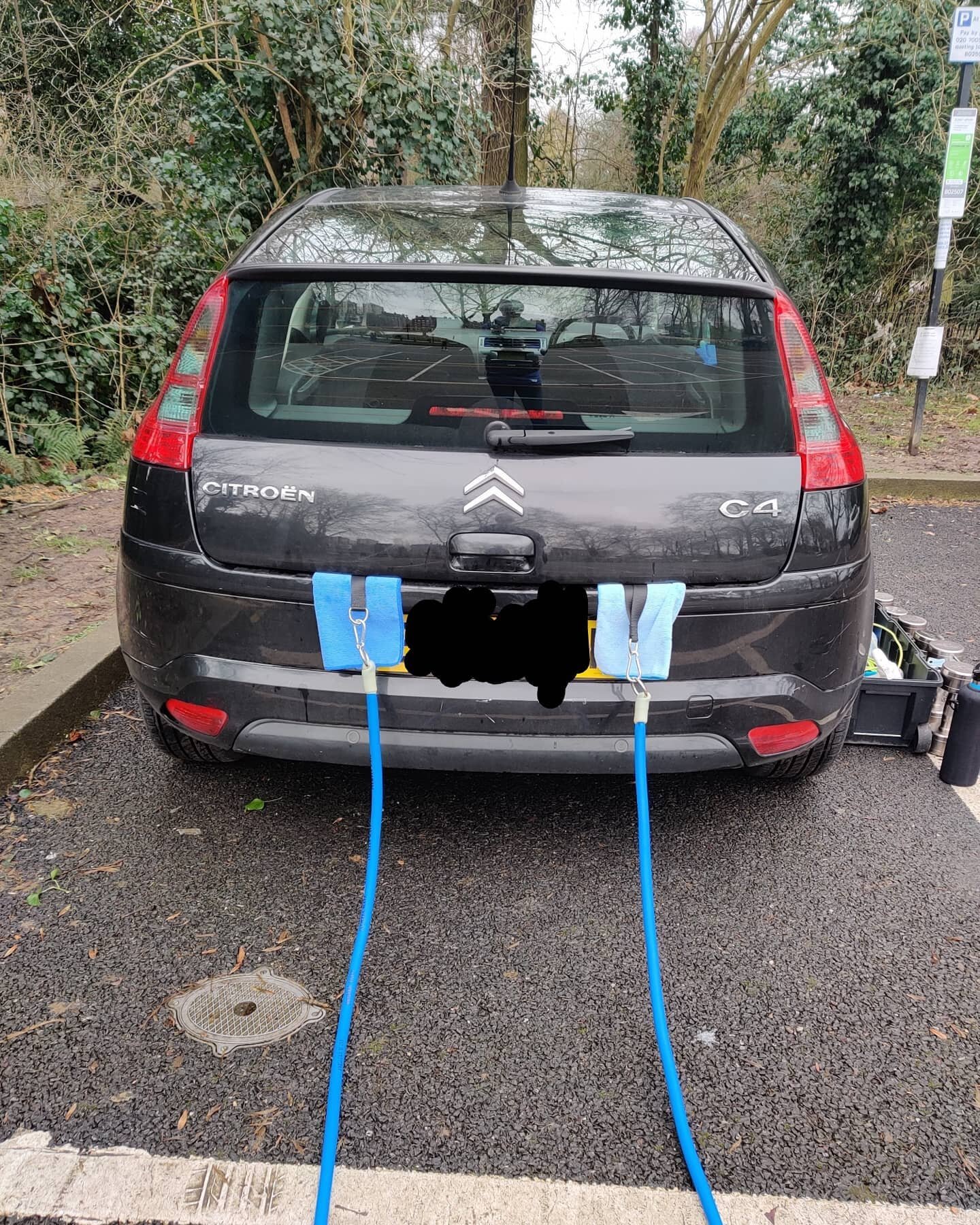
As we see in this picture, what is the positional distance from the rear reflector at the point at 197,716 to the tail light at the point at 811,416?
1579mm

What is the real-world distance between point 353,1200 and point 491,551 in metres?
1.32

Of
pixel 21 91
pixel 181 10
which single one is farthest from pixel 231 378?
pixel 21 91

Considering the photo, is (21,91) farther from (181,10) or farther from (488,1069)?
(488,1069)

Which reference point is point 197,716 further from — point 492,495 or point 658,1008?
point 658,1008

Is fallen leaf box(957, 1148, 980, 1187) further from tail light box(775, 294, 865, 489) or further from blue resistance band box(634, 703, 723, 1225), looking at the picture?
tail light box(775, 294, 865, 489)

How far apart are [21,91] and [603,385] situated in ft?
33.8

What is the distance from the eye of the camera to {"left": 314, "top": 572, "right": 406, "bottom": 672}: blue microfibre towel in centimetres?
211

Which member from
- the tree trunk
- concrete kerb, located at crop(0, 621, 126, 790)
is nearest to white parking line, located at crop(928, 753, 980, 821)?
concrete kerb, located at crop(0, 621, 126, 790)

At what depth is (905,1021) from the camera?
6.79 feet

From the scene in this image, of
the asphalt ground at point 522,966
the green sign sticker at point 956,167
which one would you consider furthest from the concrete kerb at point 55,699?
the green sign sticker at point 956,167

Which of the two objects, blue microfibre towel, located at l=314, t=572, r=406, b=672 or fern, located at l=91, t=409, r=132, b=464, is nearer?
blue microfibre towel, located at l=314, t=572, r=406, b=672

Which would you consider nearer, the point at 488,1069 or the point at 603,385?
the point at 488,1069

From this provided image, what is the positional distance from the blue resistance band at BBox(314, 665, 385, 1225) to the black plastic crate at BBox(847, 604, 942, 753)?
1817 millimetres

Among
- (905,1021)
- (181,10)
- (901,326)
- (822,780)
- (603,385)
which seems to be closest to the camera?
(905,1021)
